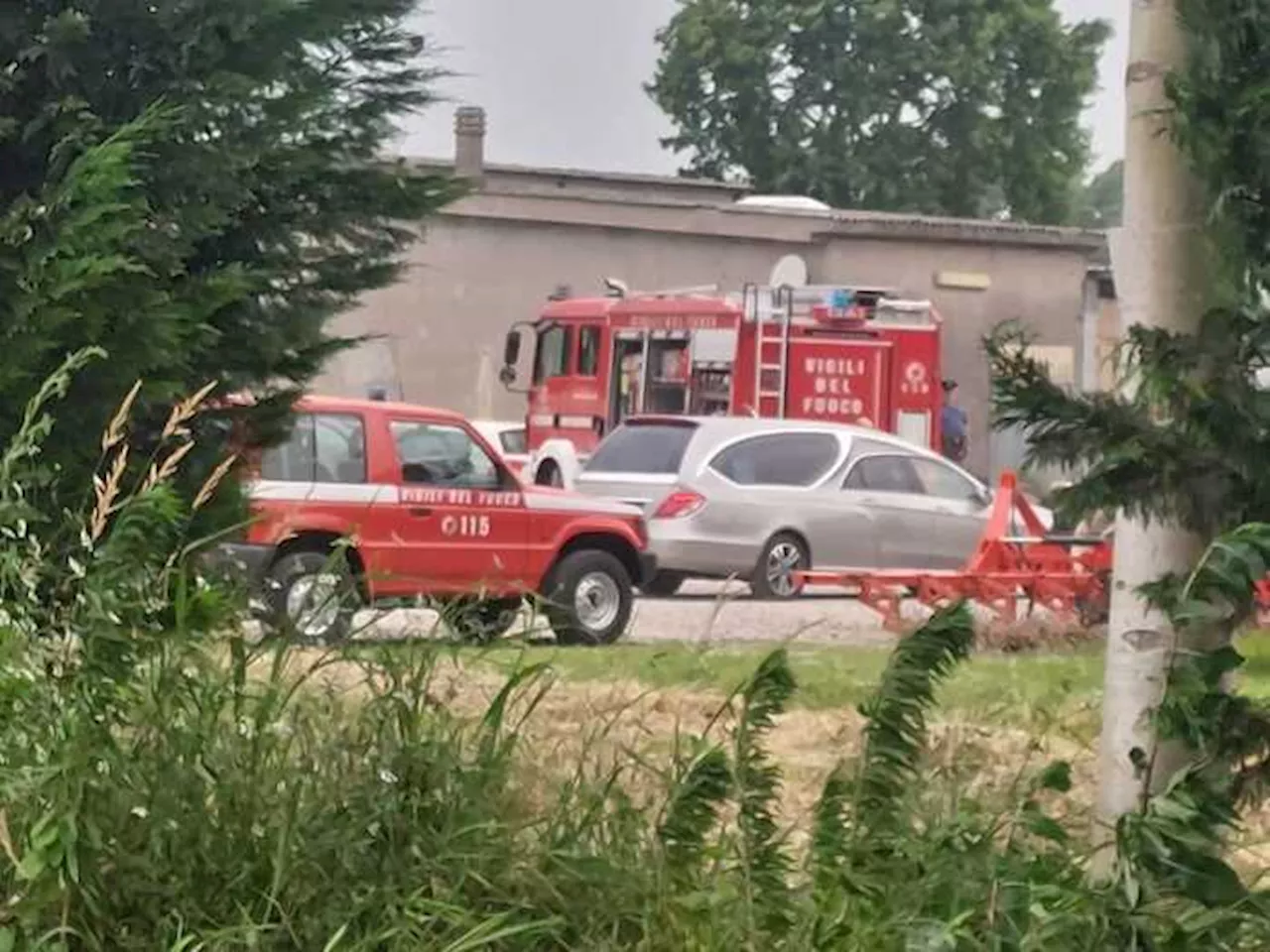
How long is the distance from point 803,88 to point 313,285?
61.0 metres

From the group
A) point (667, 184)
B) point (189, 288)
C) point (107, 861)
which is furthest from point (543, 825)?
point (667, 184)

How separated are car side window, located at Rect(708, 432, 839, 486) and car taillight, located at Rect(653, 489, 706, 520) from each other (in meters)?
0.45

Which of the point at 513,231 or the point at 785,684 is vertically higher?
the point at 513,231

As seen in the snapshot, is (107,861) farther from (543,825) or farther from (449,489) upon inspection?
(449,489)

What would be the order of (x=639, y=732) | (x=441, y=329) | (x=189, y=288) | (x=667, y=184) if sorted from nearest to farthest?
(x=639, y=732) → (x=189, y=288) → (x=441, y=329) → (x=667, y=184)

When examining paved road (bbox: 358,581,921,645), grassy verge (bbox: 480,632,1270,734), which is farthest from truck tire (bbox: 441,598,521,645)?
paved road (bbox: 358,581,921,645)

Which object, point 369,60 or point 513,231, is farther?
point 513,231

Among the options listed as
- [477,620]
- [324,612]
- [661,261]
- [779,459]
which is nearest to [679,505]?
[779,459]

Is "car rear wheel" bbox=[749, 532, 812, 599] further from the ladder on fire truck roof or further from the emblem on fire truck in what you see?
the emblem on fire truck

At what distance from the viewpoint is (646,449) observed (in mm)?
19312

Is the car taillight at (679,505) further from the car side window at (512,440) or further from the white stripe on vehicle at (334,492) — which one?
the car side window at (512,440)

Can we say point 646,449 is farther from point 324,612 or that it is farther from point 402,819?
point 402,819

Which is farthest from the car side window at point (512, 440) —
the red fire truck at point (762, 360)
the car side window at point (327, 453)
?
the car side window at point (327, 453)

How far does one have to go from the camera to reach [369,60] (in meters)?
6.36
